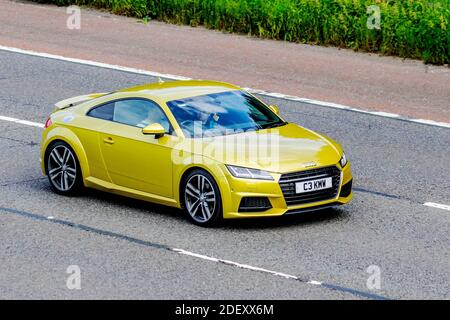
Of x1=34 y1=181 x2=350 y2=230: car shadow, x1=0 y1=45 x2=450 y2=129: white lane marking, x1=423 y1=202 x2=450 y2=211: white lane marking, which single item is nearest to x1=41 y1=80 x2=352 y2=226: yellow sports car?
x1=34 y1=181 x2=350 y2=230: car shadow

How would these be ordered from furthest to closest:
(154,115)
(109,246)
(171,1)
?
(171,1) < (154,115) < (109,246)

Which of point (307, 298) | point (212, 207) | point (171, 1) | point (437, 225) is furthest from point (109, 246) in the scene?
point (171, 1)

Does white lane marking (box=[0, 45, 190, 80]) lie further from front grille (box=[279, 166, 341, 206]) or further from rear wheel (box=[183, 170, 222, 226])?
front grille (box=[279, 166, 341, 206])

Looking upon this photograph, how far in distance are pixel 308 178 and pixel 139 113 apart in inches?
88.4

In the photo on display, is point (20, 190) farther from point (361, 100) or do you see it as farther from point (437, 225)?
point (361, 100)

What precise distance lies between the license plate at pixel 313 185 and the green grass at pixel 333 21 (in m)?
8.53

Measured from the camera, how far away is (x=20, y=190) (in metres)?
14.8

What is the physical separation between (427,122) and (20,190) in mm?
6439

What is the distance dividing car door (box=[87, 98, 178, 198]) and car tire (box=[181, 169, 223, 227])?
11.9 inches

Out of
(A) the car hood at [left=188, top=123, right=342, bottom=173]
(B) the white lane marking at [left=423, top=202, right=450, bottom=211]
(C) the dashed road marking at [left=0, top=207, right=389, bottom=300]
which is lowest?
(C) the dashed road marking at [left=0, top=207, right=389, bottom=300]

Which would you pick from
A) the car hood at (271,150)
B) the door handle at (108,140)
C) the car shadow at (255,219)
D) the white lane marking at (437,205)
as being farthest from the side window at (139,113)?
the white lane marking at (437,205)

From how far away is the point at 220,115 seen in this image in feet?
45.9

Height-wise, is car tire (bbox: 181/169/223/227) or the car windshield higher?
the car windshield

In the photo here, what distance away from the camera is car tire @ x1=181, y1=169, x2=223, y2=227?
13102 mm
